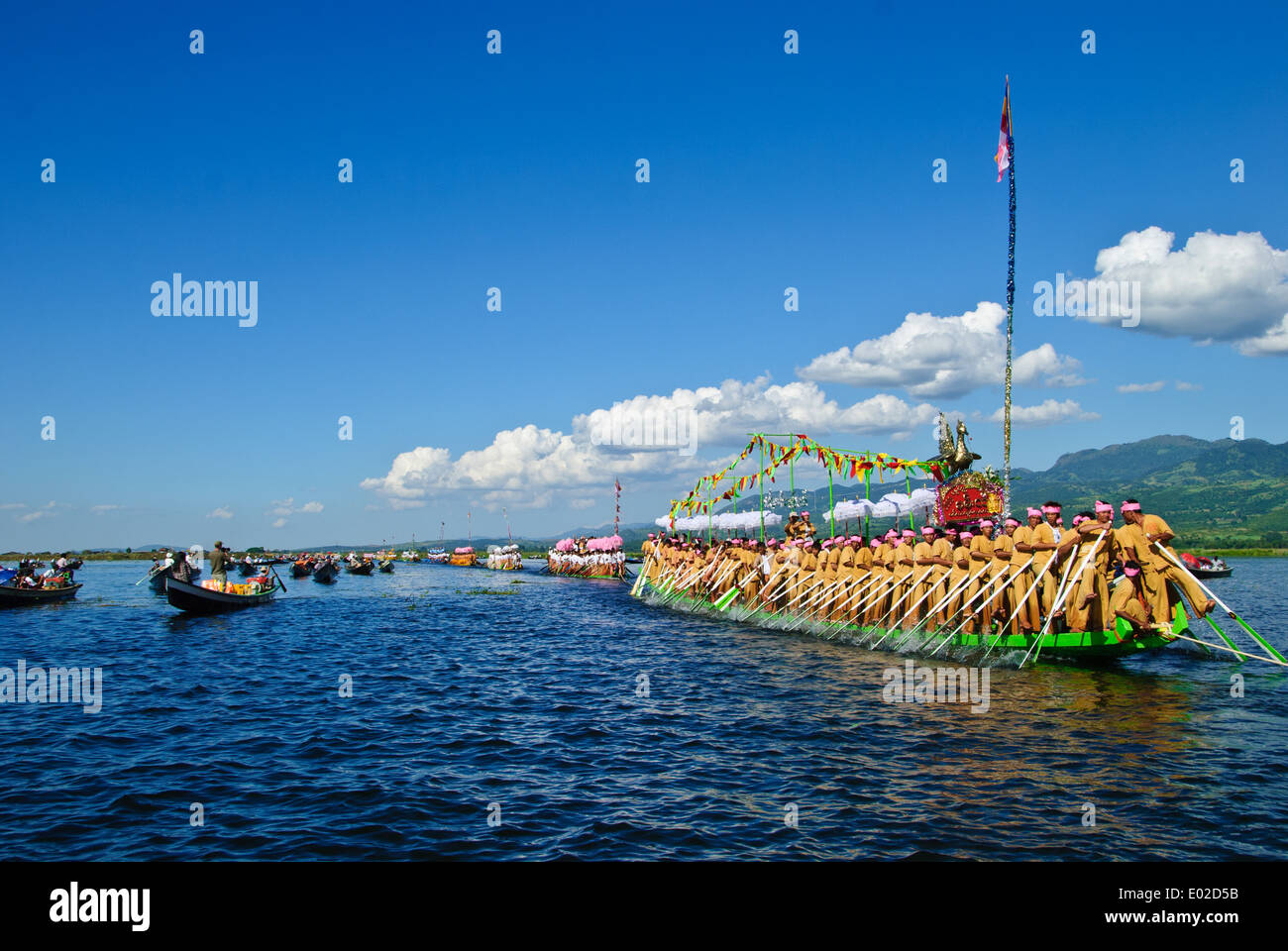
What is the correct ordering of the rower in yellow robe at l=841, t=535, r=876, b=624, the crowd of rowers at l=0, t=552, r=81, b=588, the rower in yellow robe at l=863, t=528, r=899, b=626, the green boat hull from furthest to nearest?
the crowd of rowers at l=0, t=552, r=81, b=588, the rower in yellow robe at l=841, t=535, r=876, b=624, the rower in yellow robe at l=863, t=528, r=899, b=626, the green boat hull

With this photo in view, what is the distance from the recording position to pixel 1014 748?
1431 centimetres

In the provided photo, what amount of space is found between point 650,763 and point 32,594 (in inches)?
2165

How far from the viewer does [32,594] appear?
169 feet

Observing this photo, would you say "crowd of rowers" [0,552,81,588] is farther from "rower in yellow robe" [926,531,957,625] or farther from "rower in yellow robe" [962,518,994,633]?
"rower in yellow robe" [962,518,994,633]

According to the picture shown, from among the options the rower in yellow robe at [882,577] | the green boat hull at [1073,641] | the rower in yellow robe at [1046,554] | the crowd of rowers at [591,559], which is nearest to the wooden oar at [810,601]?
the rower in yellow robe at [882,577]

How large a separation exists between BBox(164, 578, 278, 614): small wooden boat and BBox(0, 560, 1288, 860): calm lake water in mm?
14756

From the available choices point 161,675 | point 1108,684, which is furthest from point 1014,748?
point 161,675

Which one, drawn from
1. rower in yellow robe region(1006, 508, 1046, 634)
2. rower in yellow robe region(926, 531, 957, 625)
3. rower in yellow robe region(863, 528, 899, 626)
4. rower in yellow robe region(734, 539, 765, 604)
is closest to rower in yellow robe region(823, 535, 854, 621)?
rower in yellow robe region(863, 528, 899, 626)

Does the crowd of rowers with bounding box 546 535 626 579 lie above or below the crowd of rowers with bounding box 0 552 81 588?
below

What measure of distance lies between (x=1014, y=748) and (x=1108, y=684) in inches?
300

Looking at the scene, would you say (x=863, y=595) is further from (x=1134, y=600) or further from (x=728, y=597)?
(x=728, y=597)

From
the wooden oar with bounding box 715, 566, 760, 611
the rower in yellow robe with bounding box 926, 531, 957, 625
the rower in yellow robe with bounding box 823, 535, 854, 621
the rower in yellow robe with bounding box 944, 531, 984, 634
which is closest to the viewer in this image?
the rower in yellow robe with bounding box 944, 531, 984, 634

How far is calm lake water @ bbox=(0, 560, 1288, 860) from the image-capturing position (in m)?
10.8

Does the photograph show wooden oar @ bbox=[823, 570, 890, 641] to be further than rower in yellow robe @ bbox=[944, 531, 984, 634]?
Yes
